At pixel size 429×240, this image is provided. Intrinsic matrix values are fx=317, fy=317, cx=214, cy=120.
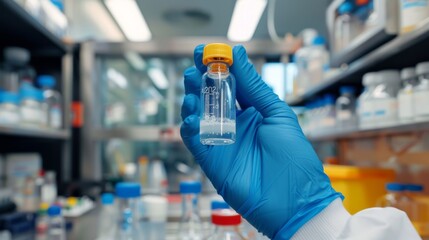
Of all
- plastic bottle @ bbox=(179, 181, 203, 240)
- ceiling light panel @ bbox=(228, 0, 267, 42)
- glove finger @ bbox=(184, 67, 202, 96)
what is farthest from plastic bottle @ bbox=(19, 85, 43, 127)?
ceiling light panel @ bbox=(228, 0, 267, 42)

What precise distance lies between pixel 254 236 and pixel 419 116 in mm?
593

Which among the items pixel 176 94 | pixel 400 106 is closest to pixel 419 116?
pixel 400 106

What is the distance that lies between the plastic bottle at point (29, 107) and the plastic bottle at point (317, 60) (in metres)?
1.55

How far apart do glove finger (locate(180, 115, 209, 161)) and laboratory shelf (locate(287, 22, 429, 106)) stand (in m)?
0.63

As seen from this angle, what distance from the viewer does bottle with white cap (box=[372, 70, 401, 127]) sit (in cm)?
101

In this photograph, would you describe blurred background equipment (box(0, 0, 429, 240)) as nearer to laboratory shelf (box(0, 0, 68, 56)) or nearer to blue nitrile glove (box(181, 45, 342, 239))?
laboratory shelf (box(0, 0, 68, 56))

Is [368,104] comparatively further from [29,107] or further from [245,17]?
[245,17]

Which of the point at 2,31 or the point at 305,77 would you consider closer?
the point at 2,31

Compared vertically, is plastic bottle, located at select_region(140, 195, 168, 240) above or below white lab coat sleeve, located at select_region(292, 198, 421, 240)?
below

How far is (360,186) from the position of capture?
1229 mm

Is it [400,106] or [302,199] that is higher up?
[400,106]

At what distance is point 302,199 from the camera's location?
0.71 metres

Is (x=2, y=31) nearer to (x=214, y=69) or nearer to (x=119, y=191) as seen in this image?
(x=119, y=191)

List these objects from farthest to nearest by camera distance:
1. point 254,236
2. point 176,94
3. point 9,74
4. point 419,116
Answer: point 176,94 < point 9,74 < point 254,236 < point 419,116
